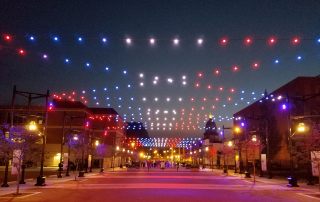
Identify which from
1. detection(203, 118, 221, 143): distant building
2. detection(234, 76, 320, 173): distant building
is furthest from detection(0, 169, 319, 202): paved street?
detection(203, 118, 221, 143): distant building

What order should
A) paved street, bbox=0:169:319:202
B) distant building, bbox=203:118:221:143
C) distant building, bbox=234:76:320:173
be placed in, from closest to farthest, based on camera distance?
paved street, bbox=0:169:319:202 < distant building, bbox=234:76:320:173 < distant building, bbox=203:118:221:143

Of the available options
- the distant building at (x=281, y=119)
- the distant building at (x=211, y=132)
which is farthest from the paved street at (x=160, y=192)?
the distant building at (x=211, y=132)

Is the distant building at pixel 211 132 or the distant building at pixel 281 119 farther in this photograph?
the distant building at pixel 211 132

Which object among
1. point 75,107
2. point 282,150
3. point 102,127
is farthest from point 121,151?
point 282,150

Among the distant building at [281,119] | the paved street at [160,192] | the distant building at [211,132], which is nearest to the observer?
the paved street at [160,192]

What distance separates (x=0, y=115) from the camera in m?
87.9

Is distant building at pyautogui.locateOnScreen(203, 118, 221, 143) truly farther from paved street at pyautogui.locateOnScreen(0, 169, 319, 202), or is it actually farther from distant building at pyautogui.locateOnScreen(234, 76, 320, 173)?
paved street at pyautogui.locateOnScreen(0, 169, 319, 202)

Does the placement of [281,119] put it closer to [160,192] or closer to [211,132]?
[160,192]

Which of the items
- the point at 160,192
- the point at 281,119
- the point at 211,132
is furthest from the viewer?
the point at 211,132

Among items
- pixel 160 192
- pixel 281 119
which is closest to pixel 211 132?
pixel 281 119

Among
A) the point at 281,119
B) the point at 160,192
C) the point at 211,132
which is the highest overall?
the point at 211,132

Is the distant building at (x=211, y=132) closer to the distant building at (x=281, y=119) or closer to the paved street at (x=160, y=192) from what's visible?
the distant building at (x=281, y=119)

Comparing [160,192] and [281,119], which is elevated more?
[281,119]

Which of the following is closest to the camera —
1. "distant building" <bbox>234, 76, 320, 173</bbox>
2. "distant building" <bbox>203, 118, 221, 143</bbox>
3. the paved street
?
the paved street
